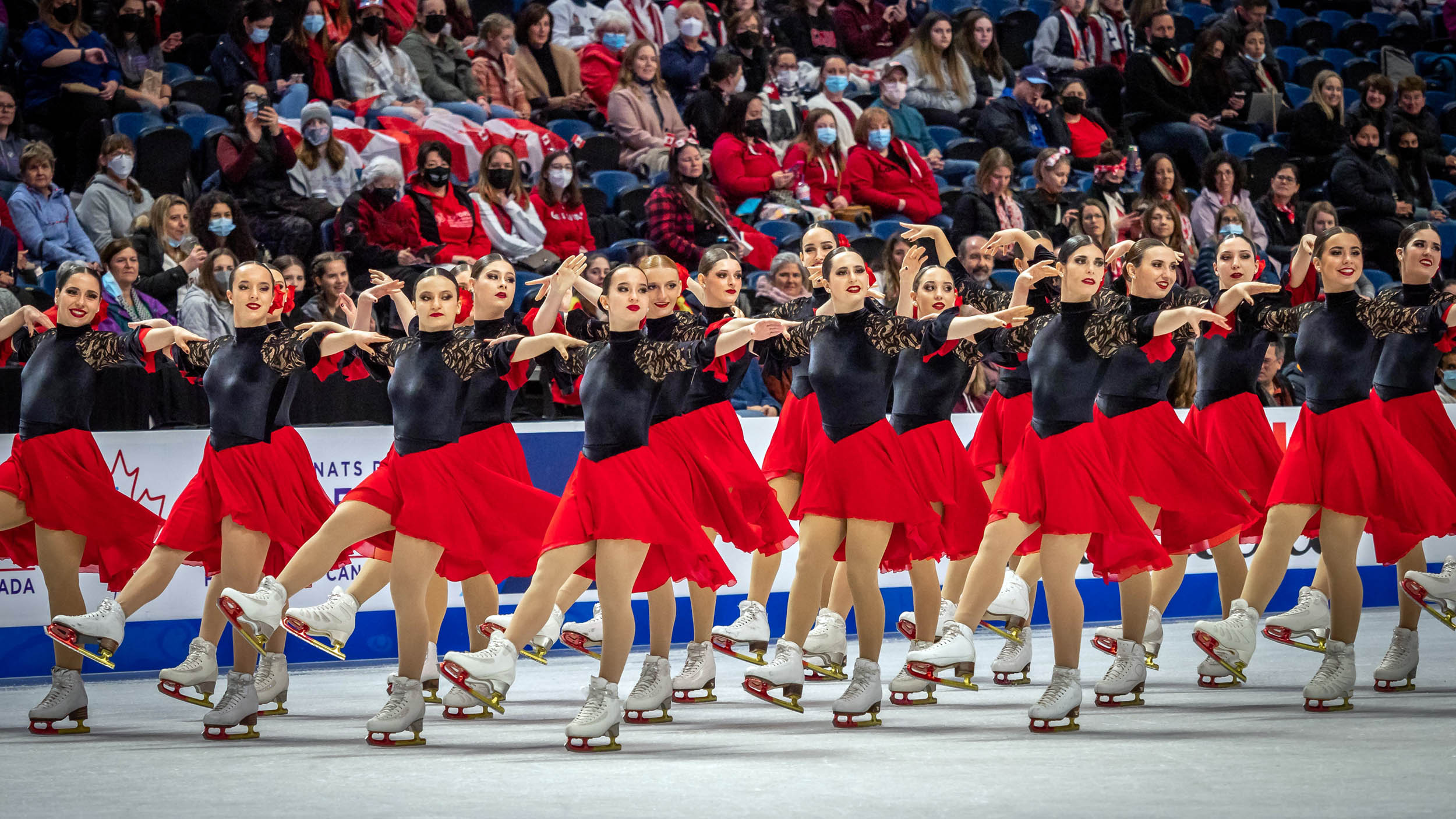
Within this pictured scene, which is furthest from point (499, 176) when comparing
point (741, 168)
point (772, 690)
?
point (772, 690)

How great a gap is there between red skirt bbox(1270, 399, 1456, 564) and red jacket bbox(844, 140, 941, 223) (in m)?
5.39

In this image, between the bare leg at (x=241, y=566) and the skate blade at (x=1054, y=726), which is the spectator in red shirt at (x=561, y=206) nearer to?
the bare leg at (x=241, y=566)

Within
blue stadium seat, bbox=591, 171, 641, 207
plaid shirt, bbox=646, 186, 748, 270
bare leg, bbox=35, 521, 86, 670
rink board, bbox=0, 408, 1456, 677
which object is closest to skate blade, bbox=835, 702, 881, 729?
rink board, bbox=0, 408, 1456, 677

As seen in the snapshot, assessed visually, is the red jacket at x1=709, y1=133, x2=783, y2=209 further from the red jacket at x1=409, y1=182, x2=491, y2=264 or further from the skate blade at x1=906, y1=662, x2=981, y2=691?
the skate blade at x1=906, y1=662, x2=981, y2=691

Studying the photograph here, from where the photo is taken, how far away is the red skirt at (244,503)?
5.58 m

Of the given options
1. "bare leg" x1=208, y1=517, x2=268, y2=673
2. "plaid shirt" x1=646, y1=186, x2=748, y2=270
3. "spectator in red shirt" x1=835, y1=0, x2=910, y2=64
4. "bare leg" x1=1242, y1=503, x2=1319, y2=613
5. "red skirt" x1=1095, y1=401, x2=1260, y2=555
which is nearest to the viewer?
"bare leg" x1=208, y1=517, x2=268, y2=673

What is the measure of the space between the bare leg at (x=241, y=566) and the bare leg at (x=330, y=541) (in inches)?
16.0

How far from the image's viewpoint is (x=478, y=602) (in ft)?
20.0

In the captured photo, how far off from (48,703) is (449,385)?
1.89 metres

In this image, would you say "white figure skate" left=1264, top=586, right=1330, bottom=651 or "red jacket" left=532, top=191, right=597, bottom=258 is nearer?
"white figure skate" left=1264, top=586, right=1330, bottom=651

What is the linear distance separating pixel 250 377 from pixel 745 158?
5292mm

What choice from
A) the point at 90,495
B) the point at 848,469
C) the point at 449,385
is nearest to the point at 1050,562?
the point at 848,469

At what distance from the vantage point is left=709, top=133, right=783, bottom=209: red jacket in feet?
34.0

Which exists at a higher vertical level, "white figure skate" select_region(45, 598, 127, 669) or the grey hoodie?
the grey hoodie
